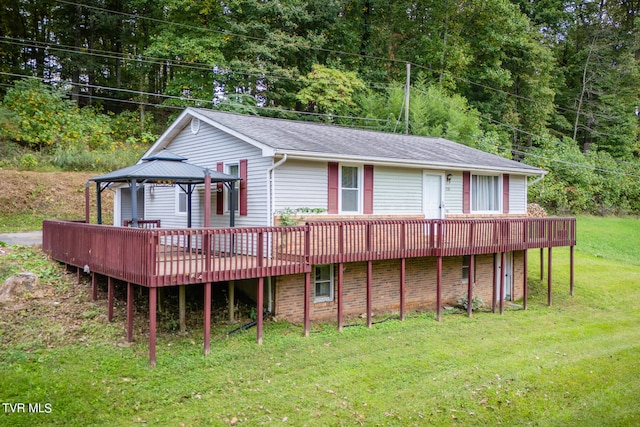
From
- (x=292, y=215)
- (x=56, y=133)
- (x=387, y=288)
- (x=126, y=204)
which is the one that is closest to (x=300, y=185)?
(x=292, y=215)

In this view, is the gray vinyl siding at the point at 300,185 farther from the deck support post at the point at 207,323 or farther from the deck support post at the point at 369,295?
the deck support post at the point at 207,323

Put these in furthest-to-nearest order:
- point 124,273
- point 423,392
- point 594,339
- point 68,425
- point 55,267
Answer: point 55,267 < point 594,339 < point 124,273 < point 423,392 < point 68,425

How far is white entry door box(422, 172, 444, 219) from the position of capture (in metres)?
15.4

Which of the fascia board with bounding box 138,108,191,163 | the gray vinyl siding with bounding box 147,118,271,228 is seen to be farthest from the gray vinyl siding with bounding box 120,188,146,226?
the fascia board with bounding box 138,108,191,163

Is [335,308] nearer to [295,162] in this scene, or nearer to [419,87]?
[295,162]

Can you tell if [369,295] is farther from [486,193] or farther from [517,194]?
[517,194]

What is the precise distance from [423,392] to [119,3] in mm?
31624

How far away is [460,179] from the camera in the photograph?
1652 centimetres

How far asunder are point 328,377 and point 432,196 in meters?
8.40

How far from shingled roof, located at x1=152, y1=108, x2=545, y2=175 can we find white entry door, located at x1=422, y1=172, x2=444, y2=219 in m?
0.64

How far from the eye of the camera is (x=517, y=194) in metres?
18.6

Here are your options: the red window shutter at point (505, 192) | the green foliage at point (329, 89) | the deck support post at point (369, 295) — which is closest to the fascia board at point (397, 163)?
the red window shutter at point (505, 192)

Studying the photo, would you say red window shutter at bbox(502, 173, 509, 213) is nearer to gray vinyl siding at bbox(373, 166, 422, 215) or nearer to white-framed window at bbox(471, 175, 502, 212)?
white-framed window at bbox(471, 175, 502, 212)

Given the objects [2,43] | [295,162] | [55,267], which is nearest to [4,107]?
[2,43]
